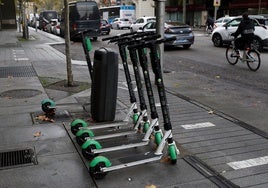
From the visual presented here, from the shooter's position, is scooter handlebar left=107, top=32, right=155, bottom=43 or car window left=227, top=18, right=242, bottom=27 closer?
scooter handlebar left=107, top=32, right=155, bottom=43

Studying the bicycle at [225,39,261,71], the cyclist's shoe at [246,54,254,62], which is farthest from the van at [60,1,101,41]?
the cyclist's shoe at [246,54,254,62]

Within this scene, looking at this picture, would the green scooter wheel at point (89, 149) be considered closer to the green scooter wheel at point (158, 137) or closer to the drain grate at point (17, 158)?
the drain grate at point (17, 158)

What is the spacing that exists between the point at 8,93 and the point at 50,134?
3132mm

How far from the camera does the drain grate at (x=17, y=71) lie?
1032cm

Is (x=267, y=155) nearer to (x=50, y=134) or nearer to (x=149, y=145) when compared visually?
(x=149, y=145)

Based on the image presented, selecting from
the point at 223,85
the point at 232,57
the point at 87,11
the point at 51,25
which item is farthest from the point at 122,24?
the point at 223,85

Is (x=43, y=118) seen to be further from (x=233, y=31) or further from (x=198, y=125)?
(x=233, y=31)

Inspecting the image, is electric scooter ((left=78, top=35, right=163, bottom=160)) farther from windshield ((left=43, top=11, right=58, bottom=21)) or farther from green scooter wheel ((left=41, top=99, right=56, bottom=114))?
windshield ((left=43, top=11, right=58, bottom=21))

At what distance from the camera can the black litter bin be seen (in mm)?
5480

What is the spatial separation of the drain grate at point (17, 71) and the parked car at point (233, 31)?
10.1 m

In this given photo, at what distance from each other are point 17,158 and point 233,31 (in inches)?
607

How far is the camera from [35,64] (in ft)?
41.7

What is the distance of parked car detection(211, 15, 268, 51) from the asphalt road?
1.63 meters

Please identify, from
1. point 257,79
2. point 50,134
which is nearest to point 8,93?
point 50,134
